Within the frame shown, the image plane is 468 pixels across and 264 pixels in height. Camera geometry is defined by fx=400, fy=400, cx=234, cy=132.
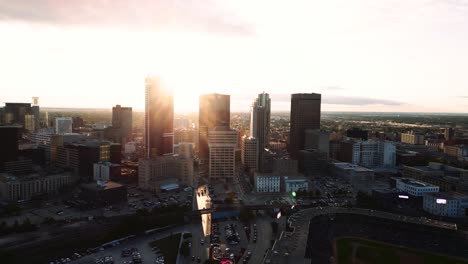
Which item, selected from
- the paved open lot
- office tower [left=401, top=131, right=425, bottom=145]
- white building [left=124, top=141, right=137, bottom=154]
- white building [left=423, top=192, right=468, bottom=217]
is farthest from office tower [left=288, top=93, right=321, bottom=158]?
the paved open lot

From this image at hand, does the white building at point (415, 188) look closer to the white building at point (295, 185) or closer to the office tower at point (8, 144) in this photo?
the white building at point (295, 185)

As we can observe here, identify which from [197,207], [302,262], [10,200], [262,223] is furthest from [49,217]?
[302,262]

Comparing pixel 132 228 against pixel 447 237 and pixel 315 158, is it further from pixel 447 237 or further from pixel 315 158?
pixel 315 158

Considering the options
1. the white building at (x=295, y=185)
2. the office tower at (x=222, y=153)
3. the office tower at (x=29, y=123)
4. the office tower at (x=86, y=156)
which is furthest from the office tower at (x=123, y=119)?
the white building at (x=295, y=185)

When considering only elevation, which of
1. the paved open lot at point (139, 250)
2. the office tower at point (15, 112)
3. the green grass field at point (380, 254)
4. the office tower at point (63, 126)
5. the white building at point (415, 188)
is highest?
the office tower at point (15, 112)

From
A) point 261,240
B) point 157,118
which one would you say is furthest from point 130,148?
point 261,240

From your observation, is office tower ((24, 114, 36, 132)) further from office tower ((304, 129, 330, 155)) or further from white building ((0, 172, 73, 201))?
office tower ((304, 129, 330, 155))

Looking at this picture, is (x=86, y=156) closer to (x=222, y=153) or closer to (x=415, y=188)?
(x=222, y=153)
